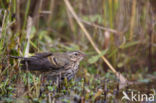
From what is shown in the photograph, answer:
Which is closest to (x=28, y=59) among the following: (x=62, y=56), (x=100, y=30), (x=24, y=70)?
(x=24, y=70)

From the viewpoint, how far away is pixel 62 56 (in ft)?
17.5

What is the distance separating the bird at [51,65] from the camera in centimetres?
479

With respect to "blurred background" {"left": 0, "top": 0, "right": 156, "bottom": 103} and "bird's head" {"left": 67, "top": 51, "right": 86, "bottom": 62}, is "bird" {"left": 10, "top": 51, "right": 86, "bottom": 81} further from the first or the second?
→ "blurred background" {"left": 0, "top": 0, "right": 156, "bottom": 103}

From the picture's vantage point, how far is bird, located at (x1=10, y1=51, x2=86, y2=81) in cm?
479

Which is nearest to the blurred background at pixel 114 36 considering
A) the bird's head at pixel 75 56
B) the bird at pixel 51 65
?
the bird's head at pixel 75 56

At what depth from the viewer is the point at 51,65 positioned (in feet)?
16.3

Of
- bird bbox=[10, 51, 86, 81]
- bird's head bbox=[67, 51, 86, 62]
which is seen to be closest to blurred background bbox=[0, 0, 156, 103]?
bird's head bbox=[67, 51, 86, 62]

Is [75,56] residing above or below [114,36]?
below

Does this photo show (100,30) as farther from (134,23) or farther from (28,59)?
(28,59)

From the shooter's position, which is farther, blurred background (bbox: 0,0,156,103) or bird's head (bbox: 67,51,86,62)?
blurred background (bbox: 0,0,156,103)

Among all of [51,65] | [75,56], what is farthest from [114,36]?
[51,65]

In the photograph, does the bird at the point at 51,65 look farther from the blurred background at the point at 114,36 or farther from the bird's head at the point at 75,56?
the blurred background at the point at 114,36

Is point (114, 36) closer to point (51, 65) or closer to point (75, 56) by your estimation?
point (75, 56)

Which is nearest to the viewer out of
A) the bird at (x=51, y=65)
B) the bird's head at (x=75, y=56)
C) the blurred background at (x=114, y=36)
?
the bird at (x=51, y=65)
